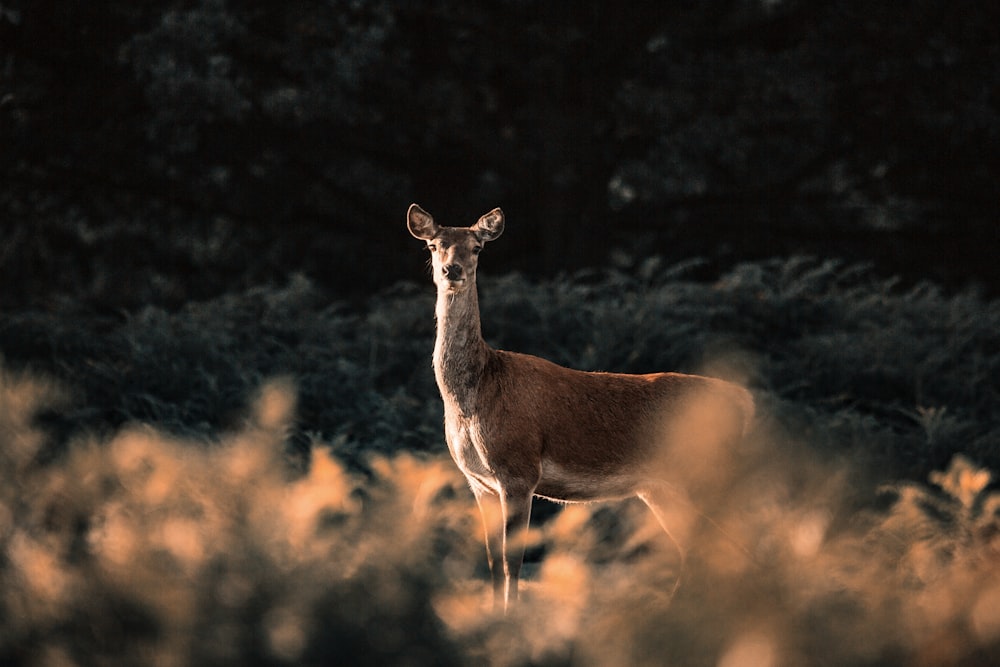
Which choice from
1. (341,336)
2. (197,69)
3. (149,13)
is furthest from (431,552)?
(149,13)

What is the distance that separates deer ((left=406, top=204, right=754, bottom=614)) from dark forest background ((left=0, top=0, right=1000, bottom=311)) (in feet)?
26.9

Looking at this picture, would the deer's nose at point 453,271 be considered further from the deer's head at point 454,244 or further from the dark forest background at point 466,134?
the dark forest background at point 466,134

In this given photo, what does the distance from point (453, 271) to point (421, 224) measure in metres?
0.38

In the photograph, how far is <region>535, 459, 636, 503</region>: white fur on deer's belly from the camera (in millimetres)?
6160

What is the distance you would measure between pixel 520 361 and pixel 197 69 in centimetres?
849

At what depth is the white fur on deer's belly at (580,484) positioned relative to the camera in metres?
6.16

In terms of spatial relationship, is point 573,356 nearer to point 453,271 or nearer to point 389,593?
point 453,271

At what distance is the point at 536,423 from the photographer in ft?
19.9

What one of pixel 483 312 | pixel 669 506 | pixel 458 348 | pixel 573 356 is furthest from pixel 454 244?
pixel 483 312

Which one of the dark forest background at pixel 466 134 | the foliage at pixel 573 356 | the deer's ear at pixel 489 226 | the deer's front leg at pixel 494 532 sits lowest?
the deer's front leg at pixel 494 532

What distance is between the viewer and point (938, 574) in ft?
10.8

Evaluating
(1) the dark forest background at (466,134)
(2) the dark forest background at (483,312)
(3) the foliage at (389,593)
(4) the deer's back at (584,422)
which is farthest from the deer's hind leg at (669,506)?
(1) the dark forest background at (466,134)

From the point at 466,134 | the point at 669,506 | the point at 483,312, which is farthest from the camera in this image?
the point at 466,134

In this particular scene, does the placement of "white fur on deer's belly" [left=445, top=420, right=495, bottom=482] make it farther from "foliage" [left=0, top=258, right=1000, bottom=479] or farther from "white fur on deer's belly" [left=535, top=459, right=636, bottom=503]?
"foliage" [left=0, top=258, right=1000, bottom=479]
